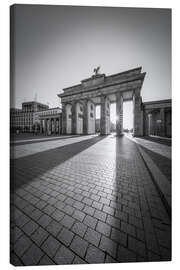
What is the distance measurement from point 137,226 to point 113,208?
44cm

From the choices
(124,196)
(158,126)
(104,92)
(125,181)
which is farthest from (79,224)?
(158,126)

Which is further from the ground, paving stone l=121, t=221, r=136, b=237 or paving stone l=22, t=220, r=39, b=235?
paving stone l=121, t=221, r=136, b=237

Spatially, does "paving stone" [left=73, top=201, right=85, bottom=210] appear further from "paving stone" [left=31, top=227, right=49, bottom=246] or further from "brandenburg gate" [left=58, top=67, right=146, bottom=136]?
"brandenburg gate" [left=58, top=67, right=146, bottom=136]

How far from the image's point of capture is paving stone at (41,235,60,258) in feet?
4.09

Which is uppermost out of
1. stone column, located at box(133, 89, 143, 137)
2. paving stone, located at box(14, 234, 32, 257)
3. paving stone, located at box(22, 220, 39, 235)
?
stone column, located at box(133, 89, 143, 137)

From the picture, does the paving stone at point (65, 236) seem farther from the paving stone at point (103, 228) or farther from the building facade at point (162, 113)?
the building facade at point (162, 113)

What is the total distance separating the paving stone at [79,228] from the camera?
144cm

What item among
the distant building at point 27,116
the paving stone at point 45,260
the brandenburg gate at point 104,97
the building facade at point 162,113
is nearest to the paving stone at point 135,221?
the paving stone at point 45,260

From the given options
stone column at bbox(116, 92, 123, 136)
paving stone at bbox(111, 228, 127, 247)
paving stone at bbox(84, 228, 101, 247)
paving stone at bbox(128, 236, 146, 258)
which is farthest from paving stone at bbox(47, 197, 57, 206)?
stone column at bbox(116, 92, 123, 136)

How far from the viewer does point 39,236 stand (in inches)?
55.6

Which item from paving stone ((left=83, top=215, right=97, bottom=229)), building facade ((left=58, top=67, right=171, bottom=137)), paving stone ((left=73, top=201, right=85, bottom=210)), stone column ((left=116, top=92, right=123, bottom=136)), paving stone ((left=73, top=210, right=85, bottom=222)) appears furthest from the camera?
stone column ((left=116, top=92, right=123, bottom=136))

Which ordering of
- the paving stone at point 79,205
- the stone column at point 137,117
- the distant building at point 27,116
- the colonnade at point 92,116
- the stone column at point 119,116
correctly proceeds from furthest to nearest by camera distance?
the distant building at point 27,116
the stone column at point 119,116
the colonnade at point 92,116
the stone column at point 137,117
the paving stone at point 79,205

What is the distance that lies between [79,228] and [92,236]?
0.71 ft

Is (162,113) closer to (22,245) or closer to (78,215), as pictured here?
(78,215)
